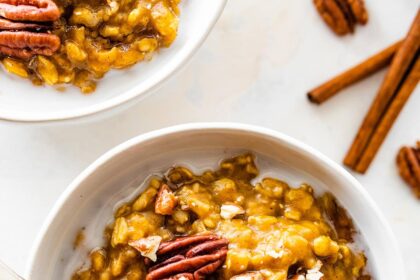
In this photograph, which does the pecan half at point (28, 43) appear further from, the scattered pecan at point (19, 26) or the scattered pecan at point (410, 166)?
the scattered pecan at point (410, 166)

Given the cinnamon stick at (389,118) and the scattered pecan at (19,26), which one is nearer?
the scattered pecan at (19,26)

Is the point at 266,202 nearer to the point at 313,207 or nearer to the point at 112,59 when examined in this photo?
the point at 313,207

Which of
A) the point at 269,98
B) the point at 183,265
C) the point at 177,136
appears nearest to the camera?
the point at 183,265

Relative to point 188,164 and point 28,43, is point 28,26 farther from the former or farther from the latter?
point 188,164

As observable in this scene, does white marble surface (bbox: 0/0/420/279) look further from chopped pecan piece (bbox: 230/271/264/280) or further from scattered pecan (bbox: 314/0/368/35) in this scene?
chopped pecan piece (bbox: 230/271/264/280)

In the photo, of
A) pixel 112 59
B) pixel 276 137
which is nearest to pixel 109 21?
pixel 112 59

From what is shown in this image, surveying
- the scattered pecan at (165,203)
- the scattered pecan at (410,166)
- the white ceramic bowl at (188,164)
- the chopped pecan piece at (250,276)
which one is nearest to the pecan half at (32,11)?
the white ceramic bowl at (188,164)

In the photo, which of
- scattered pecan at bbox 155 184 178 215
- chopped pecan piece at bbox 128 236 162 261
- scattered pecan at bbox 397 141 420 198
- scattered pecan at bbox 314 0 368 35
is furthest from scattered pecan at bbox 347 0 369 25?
chopped pecan piece at bbox 128 236 162 261
